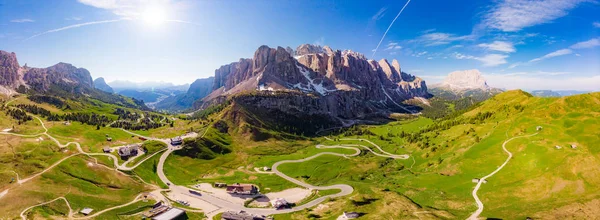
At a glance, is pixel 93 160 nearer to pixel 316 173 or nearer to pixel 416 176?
pixel 316 173

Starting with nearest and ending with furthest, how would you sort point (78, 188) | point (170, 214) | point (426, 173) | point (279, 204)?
point (170, 214) < point (279, 204) < point (78, 188) < point (426, 173)

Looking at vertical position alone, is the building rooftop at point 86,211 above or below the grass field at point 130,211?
above

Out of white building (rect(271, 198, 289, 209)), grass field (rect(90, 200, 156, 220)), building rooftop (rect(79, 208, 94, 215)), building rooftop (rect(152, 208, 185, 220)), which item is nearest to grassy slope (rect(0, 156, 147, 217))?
building rooftop (rect(79, 208, 94, 215))

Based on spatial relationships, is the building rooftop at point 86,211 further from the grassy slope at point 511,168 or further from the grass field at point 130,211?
the grassy slope at point 511,168

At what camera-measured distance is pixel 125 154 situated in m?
127

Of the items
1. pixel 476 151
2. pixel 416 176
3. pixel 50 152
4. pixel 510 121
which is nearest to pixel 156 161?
pixel 50 152

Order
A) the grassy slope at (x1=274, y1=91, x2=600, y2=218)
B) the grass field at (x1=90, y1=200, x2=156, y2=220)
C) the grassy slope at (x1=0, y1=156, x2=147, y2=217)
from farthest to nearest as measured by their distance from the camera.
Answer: the grassy slope at (x1=0, y1=156, x2=147, y2=217) < the grass field at (x1=90, y1=200, x2=156, y2=220) < the grassy slope at (x1=274, y1=91, x2=600, y2=218)

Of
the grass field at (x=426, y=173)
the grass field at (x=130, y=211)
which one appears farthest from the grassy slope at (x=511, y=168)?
the grass field at (x=130, y=211)

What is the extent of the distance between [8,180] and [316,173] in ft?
365

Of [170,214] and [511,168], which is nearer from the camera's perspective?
[170,214]

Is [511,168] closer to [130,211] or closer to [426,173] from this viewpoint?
[426,173]

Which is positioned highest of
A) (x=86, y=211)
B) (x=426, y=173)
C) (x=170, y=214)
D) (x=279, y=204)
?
(x=426, y=173)

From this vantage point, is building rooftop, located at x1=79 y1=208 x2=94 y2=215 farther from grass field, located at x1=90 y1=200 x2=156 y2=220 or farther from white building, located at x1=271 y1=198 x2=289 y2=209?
white building, located at x1=271 y1=198 x2=289 y2=209

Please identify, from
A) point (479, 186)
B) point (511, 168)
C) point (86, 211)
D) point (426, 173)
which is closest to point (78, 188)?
point (86, 211)
